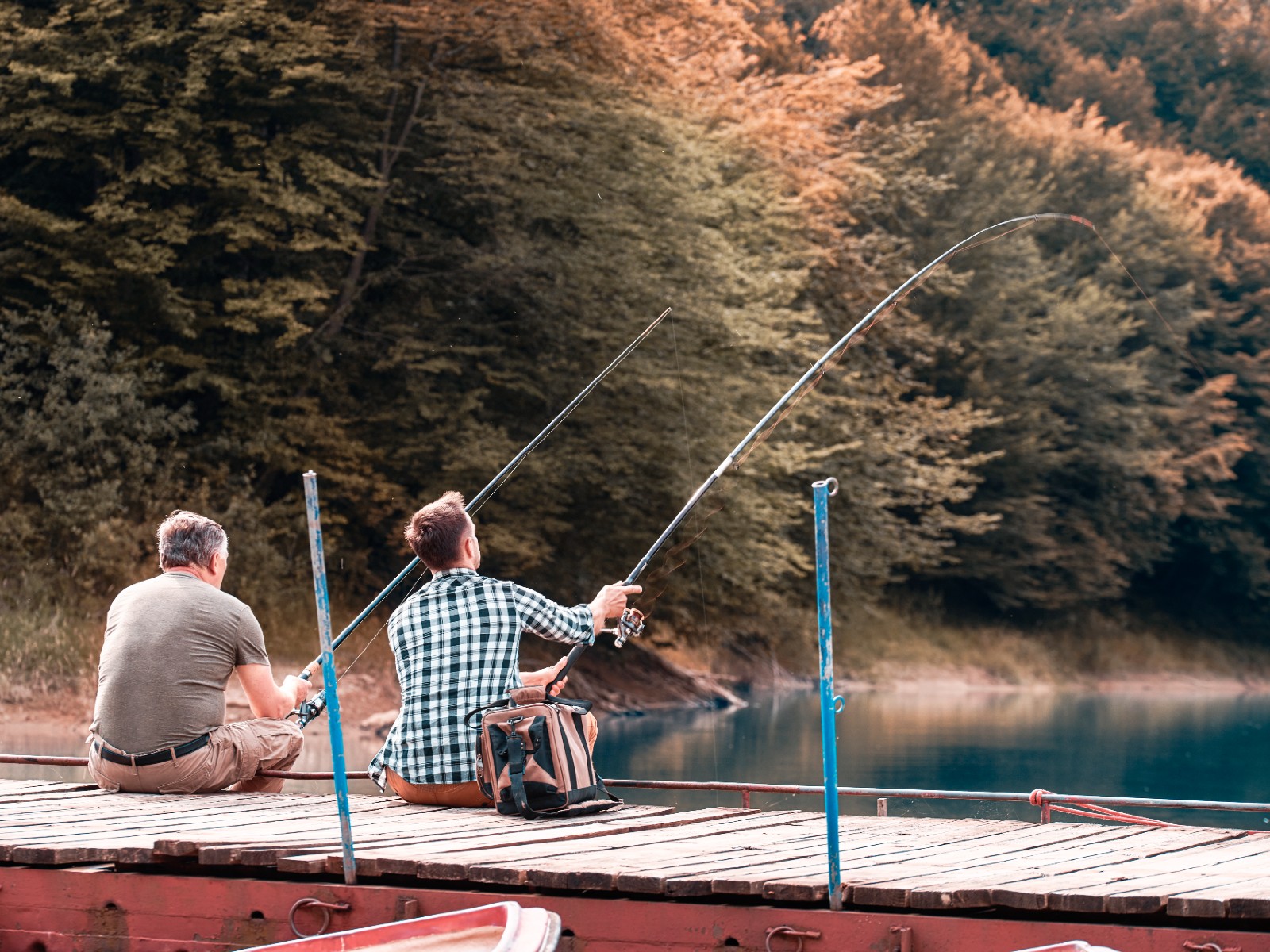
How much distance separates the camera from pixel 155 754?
17.9 feet

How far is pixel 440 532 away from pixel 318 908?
1184mm

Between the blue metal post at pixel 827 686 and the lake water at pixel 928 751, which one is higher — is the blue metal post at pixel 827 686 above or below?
above

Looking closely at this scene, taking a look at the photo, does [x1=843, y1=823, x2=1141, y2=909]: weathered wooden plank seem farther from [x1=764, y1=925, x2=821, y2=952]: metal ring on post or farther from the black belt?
the black belt

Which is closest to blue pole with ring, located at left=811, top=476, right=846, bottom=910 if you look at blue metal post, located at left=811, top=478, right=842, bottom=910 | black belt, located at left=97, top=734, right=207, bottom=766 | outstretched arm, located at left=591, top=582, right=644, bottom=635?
blue metal post, located at left=811, top=478, right=842, bottom=910

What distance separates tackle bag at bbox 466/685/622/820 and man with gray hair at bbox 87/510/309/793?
2.79 feet

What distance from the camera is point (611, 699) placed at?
22.4 meters

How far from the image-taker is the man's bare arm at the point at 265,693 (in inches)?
213

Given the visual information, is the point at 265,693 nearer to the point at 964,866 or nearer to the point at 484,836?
the point at 484,836

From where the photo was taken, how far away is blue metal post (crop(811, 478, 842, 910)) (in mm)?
3682

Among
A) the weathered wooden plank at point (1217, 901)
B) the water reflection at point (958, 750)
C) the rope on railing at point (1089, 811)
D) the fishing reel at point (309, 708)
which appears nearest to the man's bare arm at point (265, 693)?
the fishing reel at point (309, 708)

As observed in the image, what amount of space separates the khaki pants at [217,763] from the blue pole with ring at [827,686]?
84.9 inches

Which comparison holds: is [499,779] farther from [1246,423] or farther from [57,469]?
[1246,423]

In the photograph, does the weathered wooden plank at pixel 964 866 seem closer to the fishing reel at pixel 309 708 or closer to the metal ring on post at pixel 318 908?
the metal ring on post at pixel 318 908

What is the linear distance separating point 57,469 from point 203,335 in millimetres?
2499
